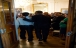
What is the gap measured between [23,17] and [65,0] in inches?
120

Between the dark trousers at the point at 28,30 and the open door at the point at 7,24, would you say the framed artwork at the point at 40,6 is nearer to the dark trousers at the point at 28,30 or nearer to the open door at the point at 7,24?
the dark trousers at the point at 28,30

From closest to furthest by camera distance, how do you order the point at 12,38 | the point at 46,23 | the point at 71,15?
1. the point at 71,15
2. the point at 12,38
3. the point at 46,23

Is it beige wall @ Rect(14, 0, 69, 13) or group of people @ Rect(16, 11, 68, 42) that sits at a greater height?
beige wall @ Rect(14, 0, 69, 13)

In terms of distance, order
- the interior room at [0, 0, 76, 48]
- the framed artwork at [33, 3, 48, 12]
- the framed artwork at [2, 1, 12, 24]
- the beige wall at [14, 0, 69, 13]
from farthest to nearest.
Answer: the framed artwork at [33, 3, 48, 12] → the beige wall at [14, 0, 69, 13] → the framed artwork at [2, 1, 12, 24] → the interior room at [0, 0, 76, 48]

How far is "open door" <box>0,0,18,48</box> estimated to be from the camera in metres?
1.96

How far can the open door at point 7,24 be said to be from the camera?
6.43 feet

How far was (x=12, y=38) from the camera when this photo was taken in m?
2.97

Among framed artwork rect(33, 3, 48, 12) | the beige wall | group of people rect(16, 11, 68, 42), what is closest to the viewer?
group of people rect(16, 11, 68, 42)

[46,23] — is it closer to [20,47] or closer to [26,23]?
[26,23]

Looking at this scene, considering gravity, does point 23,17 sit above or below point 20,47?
above

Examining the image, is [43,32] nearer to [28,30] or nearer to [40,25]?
[40,25]

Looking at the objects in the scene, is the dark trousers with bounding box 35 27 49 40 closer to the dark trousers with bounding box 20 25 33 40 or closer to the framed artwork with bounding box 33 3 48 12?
the dark trousers with bounding box 20 25 33 40

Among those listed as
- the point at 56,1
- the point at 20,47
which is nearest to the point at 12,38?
the point at 20,47

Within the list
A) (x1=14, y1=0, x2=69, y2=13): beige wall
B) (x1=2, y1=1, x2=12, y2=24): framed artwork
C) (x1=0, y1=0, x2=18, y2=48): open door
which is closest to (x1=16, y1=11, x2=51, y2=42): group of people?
(x1=0, y1=0, x2=18, y2=48): open door
